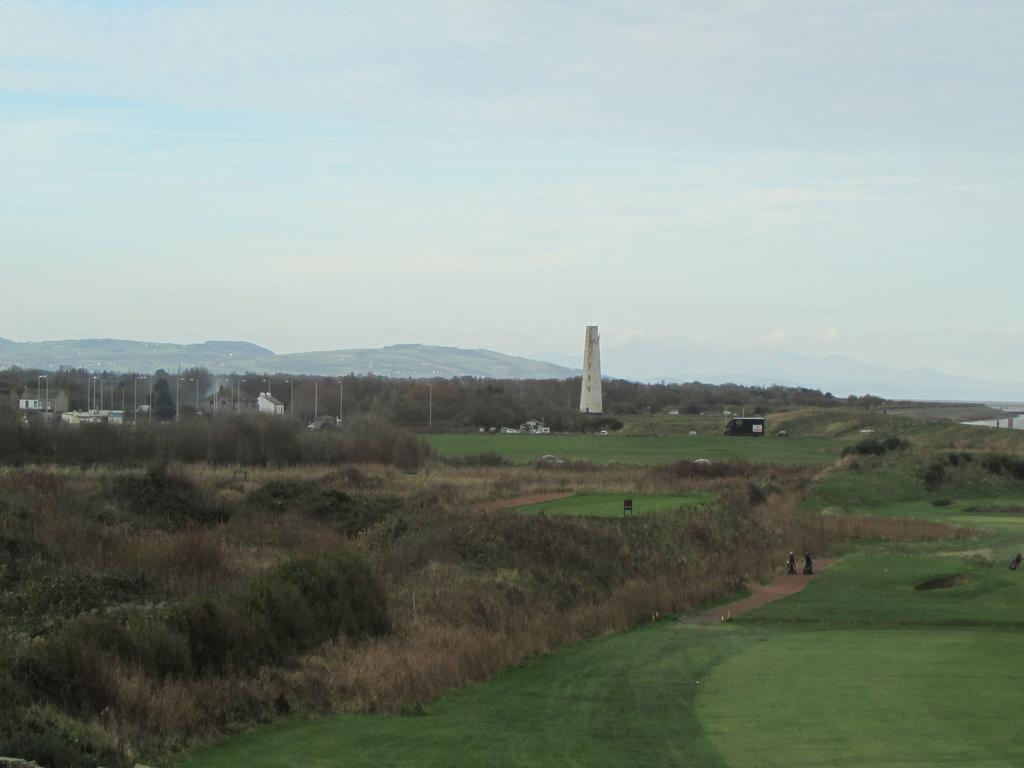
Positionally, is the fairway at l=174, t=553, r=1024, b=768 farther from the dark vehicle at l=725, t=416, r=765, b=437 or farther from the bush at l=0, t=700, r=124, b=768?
the dark vehicle at l=725, t=416, r=765, b=437

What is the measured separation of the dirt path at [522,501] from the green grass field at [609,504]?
0.67 meters

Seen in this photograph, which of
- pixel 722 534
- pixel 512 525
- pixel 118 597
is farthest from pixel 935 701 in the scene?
pixel 722 534

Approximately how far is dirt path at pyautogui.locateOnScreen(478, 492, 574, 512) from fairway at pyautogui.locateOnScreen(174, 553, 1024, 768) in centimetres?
2003

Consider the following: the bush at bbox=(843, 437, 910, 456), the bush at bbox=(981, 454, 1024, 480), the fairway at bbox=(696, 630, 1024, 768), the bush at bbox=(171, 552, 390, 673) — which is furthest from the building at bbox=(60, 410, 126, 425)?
the fairway at bbox=(696, 630, 1024, 768)

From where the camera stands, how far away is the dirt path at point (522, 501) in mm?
44156

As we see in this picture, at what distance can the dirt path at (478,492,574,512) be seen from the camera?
44.2m

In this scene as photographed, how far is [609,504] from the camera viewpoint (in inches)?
1688

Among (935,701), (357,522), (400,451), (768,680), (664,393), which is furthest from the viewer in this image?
(664,393)

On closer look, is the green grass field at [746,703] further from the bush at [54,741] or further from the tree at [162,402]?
the tree at [162,402]

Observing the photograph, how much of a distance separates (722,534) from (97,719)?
90.2 feet

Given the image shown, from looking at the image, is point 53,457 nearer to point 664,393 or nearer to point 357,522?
point 357,522

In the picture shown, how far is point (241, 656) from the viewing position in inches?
691

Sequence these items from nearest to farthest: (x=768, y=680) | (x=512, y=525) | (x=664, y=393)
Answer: (x=768, y=680), (x=512, y=525), (x=664, y=393)

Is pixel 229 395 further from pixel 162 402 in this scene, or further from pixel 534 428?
pixel 534 428
